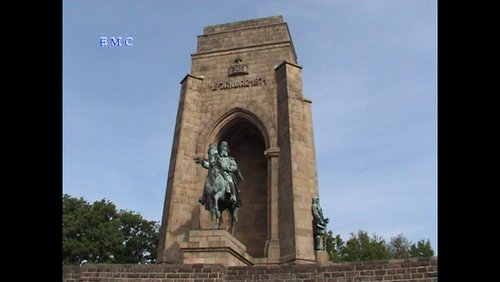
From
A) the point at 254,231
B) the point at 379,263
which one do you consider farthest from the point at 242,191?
the point at 379,263

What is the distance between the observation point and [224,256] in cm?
1421

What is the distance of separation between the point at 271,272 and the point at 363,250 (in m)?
27.5

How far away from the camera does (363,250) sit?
1485 inches

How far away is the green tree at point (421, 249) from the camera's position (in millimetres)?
39531

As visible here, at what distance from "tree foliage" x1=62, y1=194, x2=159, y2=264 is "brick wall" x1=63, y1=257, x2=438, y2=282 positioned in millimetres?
20706

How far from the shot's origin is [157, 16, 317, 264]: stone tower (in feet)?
57.8

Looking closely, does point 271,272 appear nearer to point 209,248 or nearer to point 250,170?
point 209,248

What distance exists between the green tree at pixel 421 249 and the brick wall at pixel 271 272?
29.8 metres

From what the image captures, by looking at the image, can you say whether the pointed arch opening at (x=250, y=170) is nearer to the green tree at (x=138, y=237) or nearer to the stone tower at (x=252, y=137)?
the stone tower at (x=252, y=137)

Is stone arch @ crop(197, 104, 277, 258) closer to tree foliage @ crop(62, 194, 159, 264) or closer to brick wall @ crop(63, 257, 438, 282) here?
brick wall @ crop(63, 257, 438, 282)

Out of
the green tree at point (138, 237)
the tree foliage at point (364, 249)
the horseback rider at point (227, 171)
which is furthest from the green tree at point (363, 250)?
the horseback rider at point (227, 171)

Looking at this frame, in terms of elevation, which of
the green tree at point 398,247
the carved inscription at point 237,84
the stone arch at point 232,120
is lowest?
the green tree at point 398,247
